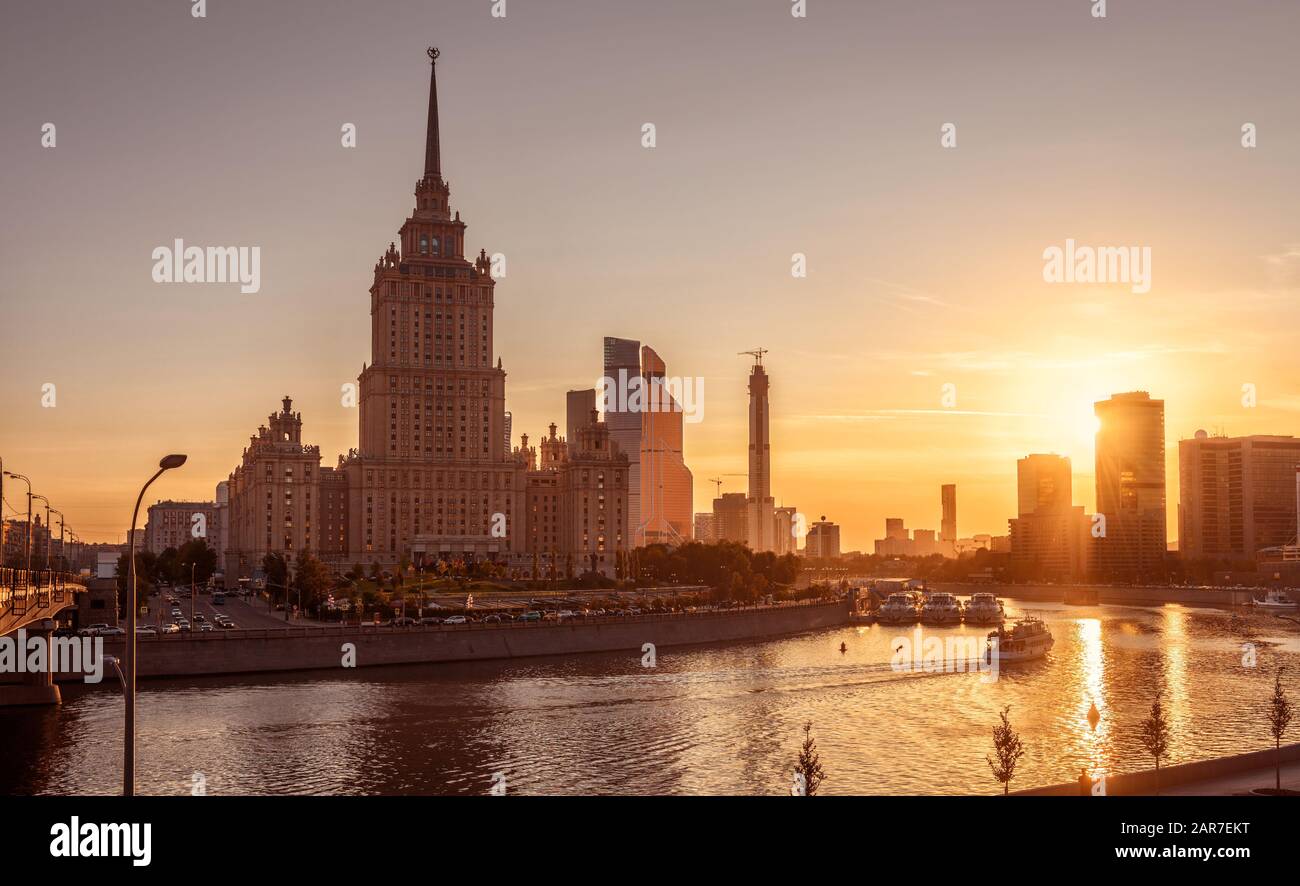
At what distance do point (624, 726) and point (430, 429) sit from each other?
5537 inches

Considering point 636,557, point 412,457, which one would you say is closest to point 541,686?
point 636,557

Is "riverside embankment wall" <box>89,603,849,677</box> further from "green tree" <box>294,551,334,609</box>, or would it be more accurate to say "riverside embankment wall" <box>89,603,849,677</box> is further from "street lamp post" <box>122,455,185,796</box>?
"street lamp post" <box>122,455,185,796</box>

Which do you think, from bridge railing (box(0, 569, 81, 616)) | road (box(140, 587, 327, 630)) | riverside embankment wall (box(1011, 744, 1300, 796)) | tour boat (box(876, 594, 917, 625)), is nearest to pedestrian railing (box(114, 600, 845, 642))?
road (box(140, 587, 327, 630))

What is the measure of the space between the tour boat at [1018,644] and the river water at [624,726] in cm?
301

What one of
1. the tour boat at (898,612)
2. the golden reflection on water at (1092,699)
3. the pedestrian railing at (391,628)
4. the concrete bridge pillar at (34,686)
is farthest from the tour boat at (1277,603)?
the concrete bridge pillar at (34,686)

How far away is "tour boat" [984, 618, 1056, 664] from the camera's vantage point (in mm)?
97312

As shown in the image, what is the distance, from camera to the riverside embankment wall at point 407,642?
80.0m

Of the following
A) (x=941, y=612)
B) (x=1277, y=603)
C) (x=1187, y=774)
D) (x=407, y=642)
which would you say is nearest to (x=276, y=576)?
(x=407, y=642)

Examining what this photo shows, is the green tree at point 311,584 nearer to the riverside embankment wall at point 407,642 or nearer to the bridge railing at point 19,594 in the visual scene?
the riverside embankment wall at point 407,642

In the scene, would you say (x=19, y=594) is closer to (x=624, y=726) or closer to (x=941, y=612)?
(x=624, y=726)

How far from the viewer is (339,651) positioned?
284ft

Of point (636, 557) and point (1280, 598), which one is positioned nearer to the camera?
point (636, 557)
